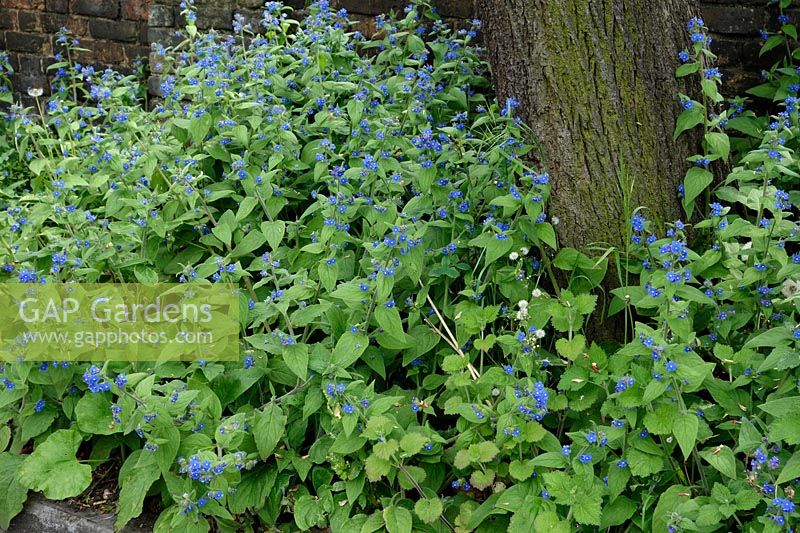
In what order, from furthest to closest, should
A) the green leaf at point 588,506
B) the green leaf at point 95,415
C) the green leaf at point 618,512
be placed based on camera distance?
the green leaf at point 95,415
the green leaf at point 618,512
the green leaf at point 588,506

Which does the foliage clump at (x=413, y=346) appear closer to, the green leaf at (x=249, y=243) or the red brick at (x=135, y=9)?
the green leaf at (x=249, y=243)

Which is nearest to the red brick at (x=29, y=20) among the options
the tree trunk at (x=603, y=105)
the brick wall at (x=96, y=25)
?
the brick wall at (x=96, y=25)

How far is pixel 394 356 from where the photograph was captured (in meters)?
2.98

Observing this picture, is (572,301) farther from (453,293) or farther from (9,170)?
(9,170)

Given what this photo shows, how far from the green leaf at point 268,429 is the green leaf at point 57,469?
617mm

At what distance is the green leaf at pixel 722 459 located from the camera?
2.26 m

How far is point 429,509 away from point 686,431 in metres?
0.74

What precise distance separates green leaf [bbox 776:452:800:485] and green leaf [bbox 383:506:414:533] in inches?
39.3

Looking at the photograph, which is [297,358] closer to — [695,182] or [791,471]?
[791,471]

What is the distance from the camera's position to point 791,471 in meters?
2.16

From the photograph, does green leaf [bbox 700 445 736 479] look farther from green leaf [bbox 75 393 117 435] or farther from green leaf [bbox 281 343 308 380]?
green leaf [bbox 75 393 117 435]

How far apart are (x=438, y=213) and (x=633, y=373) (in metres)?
1.00

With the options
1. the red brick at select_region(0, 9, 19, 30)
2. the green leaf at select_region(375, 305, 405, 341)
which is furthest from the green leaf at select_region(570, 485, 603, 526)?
the red brick at select_region(0, 9, 19, 30)

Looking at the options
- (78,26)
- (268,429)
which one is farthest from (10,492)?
(78,26)
